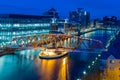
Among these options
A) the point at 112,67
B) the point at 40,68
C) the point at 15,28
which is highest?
the point at 15,28

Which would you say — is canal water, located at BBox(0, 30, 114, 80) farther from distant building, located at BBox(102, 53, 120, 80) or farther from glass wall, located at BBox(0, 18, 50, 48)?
glass wall, located at BBox(0, 18, 50, 48)

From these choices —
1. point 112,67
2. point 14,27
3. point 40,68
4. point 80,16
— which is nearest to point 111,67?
point 112,67

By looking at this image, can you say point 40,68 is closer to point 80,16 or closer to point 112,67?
point 112,67

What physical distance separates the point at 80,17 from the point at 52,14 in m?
26.9

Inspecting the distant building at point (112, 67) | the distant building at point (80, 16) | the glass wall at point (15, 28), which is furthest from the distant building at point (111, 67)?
the distant building at point (80, 16)

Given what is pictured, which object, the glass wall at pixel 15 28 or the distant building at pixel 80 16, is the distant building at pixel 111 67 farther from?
the distant building at pixel 80 16

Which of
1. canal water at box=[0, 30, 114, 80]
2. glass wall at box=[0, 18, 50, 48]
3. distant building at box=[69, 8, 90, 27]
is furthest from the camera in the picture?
distant building at box=[69, 8, 90, 27]

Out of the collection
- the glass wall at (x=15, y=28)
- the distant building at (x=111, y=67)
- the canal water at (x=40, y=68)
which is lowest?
the canal water at (x=40, y=68)

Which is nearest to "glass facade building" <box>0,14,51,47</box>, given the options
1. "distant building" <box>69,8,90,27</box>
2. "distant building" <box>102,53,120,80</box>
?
"distant building" <box>102,53,120,80</box>

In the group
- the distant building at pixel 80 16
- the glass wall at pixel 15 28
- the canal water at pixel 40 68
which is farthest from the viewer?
the distant building at pixel 80 16

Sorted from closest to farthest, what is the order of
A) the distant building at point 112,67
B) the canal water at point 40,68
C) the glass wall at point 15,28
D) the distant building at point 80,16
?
1. the distant building at point 112,67
2. the canal water at point 40,68
3. the glass wall at point 15,28
4. the distant building at point 80,16

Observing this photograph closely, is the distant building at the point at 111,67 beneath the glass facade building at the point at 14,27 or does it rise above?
beneath

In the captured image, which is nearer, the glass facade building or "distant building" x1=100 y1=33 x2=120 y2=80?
"distant building" x1=100 y1=33 x2=120 y2=80

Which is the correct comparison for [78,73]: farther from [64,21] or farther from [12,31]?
[64,21]
